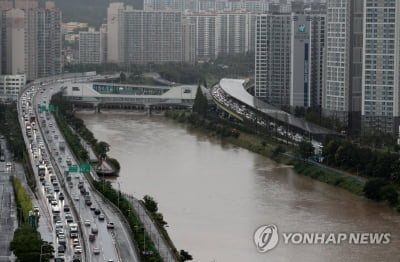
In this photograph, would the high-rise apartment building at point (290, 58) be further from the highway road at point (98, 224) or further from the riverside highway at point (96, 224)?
the highway road at point (98, 224)

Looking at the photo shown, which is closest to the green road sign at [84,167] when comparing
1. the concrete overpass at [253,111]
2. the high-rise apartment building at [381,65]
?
the concrete overpass at [253,111]

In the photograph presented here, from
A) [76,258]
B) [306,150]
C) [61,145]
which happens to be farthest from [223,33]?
[76,258]

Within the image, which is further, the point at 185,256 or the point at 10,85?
the point at 10,85

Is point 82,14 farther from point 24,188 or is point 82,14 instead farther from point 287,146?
point 24,188

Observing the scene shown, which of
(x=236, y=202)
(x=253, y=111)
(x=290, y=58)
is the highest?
(x=290, y=58)

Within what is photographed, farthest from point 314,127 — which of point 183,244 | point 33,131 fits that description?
point 183,244

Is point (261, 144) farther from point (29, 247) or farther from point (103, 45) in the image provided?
point (103, 45)
